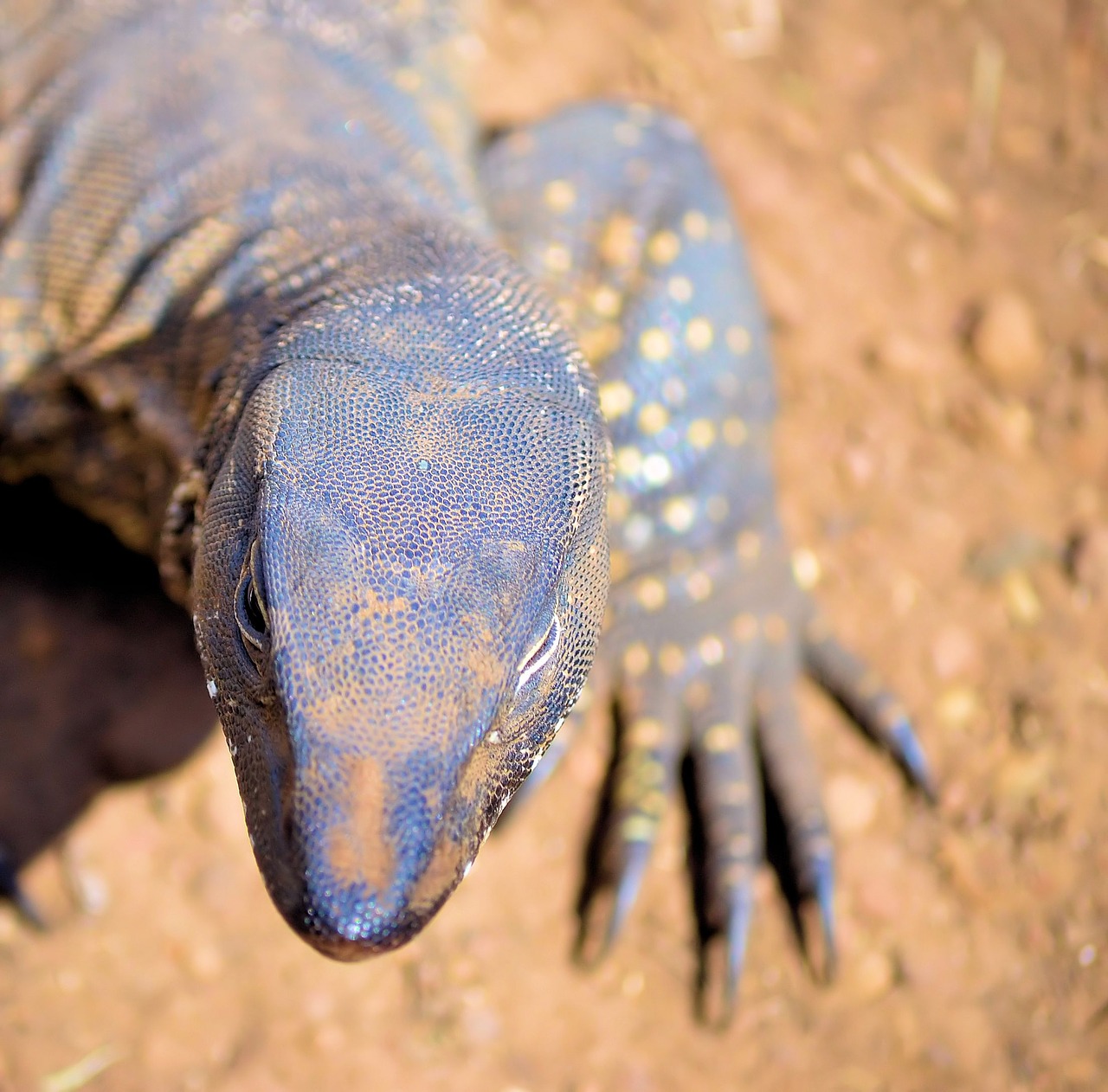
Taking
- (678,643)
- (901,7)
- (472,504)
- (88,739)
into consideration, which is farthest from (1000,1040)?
(901,7)

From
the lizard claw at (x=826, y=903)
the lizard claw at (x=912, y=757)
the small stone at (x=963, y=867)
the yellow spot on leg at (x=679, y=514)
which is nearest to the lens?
the lizard claw at (x=826, y=903)

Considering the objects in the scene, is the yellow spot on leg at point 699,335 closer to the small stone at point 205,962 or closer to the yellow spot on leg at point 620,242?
the yellow spot on leg at point 620,242

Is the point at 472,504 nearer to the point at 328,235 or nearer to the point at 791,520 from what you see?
the point at 328,235

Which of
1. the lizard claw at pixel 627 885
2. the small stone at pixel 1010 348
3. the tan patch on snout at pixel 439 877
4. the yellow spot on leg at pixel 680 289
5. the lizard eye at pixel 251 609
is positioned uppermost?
the lizard eye at pixel 251 609

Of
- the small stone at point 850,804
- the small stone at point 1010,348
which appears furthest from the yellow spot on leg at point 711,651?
the small stone at point 1010,348

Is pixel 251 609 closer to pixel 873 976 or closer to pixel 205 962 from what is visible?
pixel 205 962

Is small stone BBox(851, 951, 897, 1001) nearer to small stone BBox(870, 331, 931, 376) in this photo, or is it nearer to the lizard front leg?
the lizard front leg
